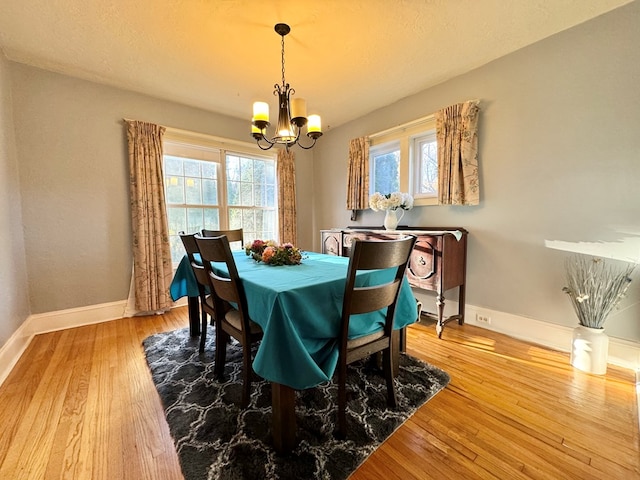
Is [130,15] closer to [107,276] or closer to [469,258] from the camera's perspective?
[107,276]

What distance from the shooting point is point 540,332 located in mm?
2188

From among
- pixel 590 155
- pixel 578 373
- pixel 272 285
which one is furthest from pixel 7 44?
pixel 578 373

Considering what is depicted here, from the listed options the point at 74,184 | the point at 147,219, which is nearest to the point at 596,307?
the point at 147,219

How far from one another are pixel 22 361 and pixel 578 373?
13.4ft

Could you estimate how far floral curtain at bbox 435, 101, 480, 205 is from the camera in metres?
2.46

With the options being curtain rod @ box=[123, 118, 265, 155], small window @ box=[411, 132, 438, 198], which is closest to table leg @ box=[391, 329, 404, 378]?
small window @ box=[411, 132, 438, 198]

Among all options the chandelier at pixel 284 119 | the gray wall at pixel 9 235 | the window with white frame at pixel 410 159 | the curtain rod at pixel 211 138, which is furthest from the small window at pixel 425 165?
the gray wall at pixel 9 235

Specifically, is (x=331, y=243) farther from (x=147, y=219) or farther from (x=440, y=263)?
(x=147, y=219)

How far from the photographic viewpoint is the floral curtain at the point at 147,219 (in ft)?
9.41

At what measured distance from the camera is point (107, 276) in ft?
9.34

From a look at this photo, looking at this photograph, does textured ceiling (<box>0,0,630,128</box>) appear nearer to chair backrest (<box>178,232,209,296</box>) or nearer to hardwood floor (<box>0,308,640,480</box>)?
chair backrest (<box>178,232,209,296</box>)

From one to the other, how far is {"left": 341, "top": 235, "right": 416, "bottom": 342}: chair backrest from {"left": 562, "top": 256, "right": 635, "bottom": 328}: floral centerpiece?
154cm

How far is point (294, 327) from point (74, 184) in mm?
3032

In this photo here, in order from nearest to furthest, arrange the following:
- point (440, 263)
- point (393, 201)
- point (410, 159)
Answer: point (440, 263) < point (393, 201) < point (410, 159)
